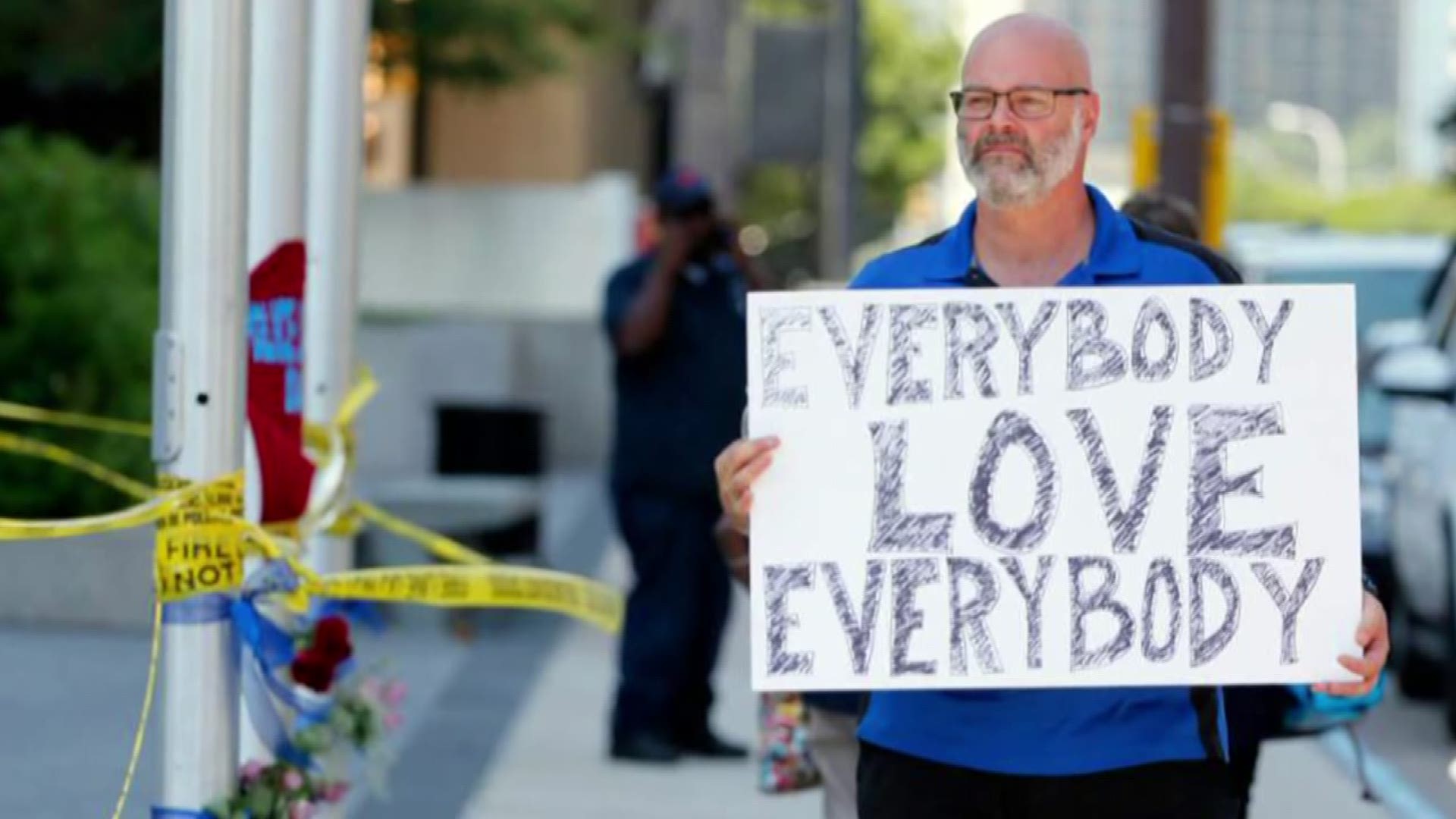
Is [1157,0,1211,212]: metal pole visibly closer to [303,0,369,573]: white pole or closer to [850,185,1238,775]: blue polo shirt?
[303,0,369,573]: white pole

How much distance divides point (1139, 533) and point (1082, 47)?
72 cm

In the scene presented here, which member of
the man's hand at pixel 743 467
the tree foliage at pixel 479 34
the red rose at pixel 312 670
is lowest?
the red rose at pixel 312 670

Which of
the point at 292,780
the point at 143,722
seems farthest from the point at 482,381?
the point at 143,722

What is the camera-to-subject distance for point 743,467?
4.12 meters

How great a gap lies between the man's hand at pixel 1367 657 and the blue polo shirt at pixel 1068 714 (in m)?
0.19

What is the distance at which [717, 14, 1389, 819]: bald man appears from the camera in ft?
13.6

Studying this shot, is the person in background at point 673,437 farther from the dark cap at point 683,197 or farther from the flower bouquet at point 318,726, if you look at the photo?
the flower bouquet at point 318,726

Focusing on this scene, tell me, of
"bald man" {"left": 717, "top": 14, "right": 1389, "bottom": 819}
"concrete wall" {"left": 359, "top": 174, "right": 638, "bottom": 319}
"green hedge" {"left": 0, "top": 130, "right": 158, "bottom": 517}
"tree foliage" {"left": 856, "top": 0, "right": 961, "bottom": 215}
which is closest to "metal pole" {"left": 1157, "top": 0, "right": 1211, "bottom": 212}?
"green hedge" {"left": 0, "top": 130, "right": 158, "bottom": 517}

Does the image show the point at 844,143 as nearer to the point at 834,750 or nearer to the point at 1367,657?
the point at 834,750

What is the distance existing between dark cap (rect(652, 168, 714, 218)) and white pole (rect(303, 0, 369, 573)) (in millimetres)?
2367

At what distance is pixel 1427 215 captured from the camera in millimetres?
81062

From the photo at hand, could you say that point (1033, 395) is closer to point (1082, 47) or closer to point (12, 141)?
point (1082, 47)

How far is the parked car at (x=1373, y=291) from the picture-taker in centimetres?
1271

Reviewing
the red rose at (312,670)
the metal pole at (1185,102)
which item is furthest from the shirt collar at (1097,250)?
the metal pole at (1185,102)
